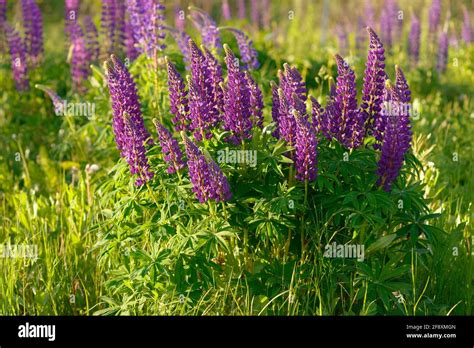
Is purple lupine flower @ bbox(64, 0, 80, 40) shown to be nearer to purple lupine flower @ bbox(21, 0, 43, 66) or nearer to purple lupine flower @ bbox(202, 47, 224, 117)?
purple lupine flower @ bbox(21, 0, 43, 66)

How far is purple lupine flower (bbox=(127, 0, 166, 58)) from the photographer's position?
17.4 feet

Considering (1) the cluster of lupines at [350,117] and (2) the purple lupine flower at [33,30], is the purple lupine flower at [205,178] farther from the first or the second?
(2) the purple lupine flower at [33,30]

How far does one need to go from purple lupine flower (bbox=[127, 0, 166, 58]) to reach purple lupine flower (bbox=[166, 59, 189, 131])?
1403 millimetres

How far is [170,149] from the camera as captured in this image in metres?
3.63

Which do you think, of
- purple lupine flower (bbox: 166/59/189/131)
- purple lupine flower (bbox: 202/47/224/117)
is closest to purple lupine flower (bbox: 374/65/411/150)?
purple lupine flower (bbox: 202/47/224/117)

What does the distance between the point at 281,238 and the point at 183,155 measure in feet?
2.22

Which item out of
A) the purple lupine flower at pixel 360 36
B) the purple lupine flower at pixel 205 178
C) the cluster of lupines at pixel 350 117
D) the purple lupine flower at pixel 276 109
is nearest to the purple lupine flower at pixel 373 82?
the cluster of lupines at pixel 350 117

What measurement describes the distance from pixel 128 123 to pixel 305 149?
856 millimetres

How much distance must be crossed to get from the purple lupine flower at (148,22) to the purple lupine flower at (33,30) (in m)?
1.96

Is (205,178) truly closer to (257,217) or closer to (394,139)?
(257,217)

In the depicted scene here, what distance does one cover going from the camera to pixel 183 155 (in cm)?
390

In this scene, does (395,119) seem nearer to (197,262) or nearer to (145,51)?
(197,262)

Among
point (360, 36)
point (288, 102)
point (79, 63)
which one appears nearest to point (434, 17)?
point (360, 36)
